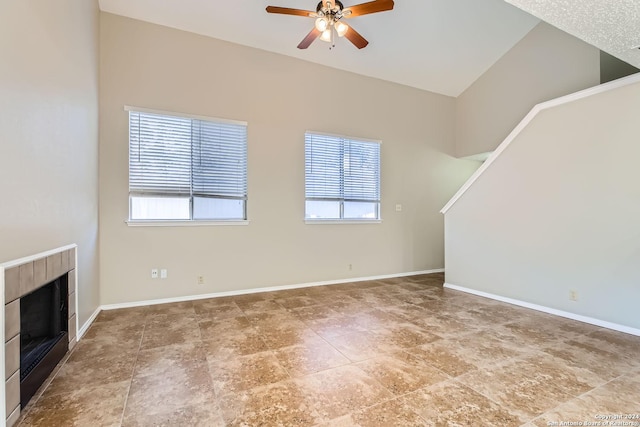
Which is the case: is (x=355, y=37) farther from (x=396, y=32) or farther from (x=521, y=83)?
(x=521, y=83)

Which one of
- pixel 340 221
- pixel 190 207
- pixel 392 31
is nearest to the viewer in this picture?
pixel 190 207

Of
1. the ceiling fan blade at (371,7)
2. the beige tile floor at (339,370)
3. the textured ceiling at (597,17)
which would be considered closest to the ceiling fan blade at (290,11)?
the ceiling fan blade at (371,7)

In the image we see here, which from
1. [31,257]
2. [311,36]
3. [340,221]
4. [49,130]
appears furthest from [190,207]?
[311,36]

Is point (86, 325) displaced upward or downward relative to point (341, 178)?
downward

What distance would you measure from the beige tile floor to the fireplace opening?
0.38 ft

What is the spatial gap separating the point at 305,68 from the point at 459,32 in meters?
2.53

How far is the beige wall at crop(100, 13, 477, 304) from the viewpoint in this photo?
149 inches

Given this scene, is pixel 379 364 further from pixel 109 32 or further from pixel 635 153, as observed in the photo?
pixel 109 32

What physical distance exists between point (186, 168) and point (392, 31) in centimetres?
366

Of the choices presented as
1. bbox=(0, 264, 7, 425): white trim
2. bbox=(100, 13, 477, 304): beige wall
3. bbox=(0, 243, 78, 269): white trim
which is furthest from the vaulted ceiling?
bbox=(0, 264, 7, 425): white trim

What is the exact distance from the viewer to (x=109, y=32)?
146 inches

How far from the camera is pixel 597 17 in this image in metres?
2.00

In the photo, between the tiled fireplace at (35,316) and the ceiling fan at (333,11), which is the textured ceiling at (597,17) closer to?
the ceiling fan at (333,11)

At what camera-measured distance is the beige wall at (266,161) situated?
3.78m
